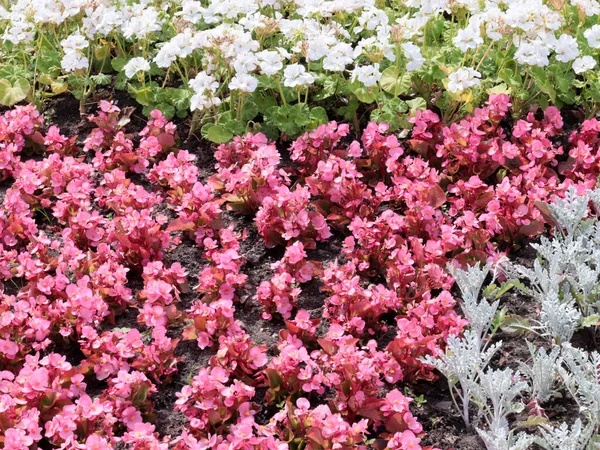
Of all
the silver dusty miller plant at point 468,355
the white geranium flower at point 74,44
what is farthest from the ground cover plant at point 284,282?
the white geranium flower at point 74,44

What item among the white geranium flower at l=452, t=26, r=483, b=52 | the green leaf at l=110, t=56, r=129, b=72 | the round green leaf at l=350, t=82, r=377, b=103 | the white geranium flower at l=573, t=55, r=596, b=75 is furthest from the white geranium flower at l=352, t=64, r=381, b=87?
the green leaf at l=110, t=56, r=129, b=72

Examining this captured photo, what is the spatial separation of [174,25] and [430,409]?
2.47m

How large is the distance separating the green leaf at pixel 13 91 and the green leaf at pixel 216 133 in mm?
1113

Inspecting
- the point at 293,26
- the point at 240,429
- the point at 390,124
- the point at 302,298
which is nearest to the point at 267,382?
the point at 240,429

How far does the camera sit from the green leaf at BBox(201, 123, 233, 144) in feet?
14.9

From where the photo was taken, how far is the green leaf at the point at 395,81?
461 centimetres

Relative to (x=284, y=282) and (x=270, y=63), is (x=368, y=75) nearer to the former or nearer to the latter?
(x=270, y=63)

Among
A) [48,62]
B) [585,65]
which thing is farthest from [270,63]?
[585,65]

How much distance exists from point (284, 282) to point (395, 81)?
4.96ft

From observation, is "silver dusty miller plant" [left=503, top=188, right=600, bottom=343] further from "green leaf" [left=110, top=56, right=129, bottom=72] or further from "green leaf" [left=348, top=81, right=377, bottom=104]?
"green leaf" [left=110, top=56, right=129, bottom=72]

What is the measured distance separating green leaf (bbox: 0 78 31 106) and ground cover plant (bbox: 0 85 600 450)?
0.10 m

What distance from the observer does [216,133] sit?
4566 millimetres

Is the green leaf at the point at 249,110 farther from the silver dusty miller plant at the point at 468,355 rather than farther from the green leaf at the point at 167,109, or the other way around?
the silver dusty miller plant at the point at 468,355

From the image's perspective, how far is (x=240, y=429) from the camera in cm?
298
